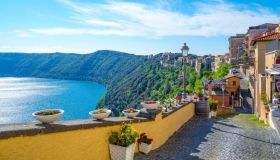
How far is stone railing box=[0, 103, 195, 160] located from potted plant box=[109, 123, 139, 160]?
133 millimetres

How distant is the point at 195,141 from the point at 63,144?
5464mm

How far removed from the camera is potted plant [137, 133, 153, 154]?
8156 mm

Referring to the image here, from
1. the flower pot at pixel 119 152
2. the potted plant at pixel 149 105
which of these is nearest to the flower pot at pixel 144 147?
the flower pot at pixel 119 152

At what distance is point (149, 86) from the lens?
4673 inches

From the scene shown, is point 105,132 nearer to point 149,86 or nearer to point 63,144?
point 63,144

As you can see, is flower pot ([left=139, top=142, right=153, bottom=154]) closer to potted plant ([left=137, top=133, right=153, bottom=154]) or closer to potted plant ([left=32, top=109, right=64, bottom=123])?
potted plant ([left=137, top=133, right=153, bottom=154])

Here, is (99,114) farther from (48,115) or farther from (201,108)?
(201,108)

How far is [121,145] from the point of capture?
7.01m

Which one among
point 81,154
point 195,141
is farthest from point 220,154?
point 81,154

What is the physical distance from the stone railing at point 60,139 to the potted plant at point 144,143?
0.83 ft

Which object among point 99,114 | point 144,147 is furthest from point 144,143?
point 99,114

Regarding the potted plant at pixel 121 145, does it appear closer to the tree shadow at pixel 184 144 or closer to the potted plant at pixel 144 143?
the tree shadow at pixel 184 144

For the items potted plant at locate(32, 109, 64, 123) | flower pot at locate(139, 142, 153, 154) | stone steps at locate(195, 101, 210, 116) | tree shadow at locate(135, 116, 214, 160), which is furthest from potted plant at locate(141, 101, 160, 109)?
stone steps at locate(195, 101, 210, 116)

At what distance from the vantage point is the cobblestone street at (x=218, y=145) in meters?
8.27
